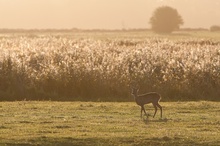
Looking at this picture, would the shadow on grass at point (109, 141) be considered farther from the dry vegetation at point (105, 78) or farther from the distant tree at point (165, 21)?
the distant tree at point (165, 21)

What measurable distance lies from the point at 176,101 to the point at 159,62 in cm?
514

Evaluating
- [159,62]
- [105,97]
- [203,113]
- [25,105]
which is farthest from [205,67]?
[25,105]

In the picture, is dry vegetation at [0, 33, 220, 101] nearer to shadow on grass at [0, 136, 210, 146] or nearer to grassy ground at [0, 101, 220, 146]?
grassy ground at [0, 101, 220, 146]

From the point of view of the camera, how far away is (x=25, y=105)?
27641 mm

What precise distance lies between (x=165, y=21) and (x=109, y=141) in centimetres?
10650

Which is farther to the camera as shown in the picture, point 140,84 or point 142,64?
point 142,64

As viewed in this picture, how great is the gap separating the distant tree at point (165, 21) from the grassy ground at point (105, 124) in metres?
97.7

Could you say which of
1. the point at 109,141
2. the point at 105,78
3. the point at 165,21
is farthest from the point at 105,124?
the point at 165,21

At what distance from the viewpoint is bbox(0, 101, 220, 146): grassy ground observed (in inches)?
762

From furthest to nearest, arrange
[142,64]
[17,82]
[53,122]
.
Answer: [142,64], [17,82], [53,122]

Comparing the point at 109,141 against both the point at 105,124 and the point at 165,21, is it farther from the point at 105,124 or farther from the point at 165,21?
the point at 165,21

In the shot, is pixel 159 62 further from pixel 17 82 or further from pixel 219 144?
pixel 219 144

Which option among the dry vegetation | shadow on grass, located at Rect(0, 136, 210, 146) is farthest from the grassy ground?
the dry vegetation

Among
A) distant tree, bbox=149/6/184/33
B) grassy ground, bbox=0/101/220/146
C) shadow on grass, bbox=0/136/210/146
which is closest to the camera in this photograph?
shadow on grass, bbox=0/136/210/146
